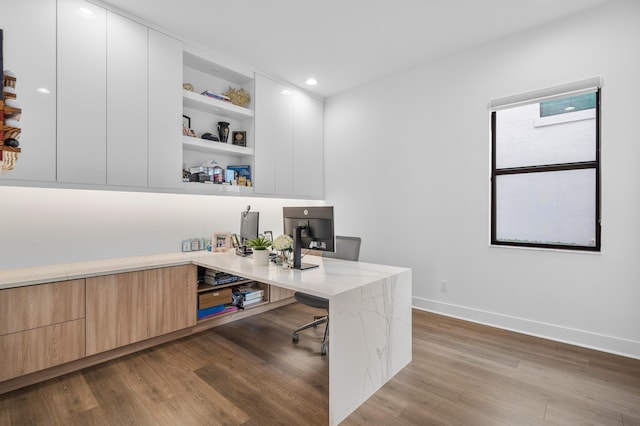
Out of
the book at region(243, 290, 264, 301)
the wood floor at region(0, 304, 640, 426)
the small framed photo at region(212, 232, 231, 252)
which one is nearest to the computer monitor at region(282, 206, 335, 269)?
the wood floor at region(0, 304, 640, 426)

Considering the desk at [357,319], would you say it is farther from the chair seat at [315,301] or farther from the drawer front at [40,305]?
the drawer front at [40,305]

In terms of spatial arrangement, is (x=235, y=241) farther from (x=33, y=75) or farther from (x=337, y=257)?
(x=33, y=75)

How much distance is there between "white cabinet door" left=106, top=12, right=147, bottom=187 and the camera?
9.03ft

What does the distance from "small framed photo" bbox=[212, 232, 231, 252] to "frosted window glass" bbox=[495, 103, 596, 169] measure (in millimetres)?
3263

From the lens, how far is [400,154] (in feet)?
13.3

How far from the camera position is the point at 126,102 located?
2842 millimetres

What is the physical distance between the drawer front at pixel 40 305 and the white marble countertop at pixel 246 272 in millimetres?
55

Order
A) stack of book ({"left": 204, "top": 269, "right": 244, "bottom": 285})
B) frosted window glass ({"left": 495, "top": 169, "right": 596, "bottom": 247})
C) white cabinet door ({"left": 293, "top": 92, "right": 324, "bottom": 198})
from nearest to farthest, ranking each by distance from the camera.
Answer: frosted window glass ({"left": 495, "top": 169, "right": 596, "bottom": 247}), stack of book ({"left": 204, "top": 269, "right": 244, "bottom": 285}), white cabinet door ({"left": 293, "top": 92, "right": 324, "bottom": 198})

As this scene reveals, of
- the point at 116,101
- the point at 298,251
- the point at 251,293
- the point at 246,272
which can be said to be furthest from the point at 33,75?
the point at 251,293

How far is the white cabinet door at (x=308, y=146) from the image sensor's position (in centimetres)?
452

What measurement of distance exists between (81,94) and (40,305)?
69.1 inches

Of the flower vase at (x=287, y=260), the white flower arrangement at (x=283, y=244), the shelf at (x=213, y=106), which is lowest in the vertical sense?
the flower vase at (x=287, y=260)

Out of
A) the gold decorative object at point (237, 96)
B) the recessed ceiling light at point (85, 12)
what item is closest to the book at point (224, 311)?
the gold decorative object at point (237, 96)

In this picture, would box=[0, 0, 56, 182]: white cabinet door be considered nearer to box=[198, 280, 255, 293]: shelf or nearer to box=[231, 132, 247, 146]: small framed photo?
box=[198, 280, 255, 293]: shelf
